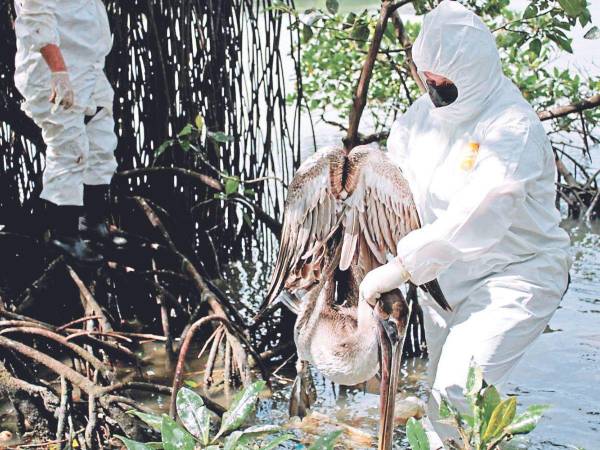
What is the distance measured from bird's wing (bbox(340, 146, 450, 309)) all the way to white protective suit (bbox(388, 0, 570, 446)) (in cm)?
10

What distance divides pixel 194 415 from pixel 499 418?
611mm

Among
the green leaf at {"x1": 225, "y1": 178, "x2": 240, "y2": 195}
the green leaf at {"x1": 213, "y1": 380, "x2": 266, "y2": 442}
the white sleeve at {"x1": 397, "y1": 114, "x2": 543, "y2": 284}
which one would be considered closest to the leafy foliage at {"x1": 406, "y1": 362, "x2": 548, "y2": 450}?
the green leaf at {"x1": 213, "y1": 380, "x2": 266, "y2": 442}

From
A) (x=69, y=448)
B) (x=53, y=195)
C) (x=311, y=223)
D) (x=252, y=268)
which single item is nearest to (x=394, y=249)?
(x=311, y=223)

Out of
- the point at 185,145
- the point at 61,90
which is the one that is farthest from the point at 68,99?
the point at 185,145

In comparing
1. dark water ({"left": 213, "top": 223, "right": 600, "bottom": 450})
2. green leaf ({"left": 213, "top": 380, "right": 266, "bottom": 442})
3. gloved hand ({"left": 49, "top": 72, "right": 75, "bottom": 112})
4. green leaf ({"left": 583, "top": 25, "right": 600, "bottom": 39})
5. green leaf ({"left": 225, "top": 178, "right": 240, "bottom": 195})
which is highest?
green leaf ({"left": 583, "top": 25, "right": 600, "bottom": 39})

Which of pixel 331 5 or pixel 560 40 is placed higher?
pixel 331 5

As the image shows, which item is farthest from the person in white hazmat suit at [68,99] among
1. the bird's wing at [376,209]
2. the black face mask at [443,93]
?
the black face mask at [443,93]

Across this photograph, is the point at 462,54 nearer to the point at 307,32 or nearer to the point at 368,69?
the point at 368,69

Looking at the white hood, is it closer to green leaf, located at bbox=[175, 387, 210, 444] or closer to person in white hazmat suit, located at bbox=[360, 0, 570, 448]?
person in white hazmat suit, located at bbox=[360, 0, 570, 448]

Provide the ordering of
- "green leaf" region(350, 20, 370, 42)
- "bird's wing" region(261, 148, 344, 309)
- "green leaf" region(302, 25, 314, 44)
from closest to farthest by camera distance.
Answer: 1. "bird's wing" region(261, 148, 344, 309)
2. "green leaf" region(350, 20, 370, 42)
3. "green leaf" region(302, 25, 314, 44)

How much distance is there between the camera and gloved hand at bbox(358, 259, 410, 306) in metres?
3.11

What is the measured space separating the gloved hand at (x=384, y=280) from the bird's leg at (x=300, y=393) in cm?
81

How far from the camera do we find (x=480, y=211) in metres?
3.06

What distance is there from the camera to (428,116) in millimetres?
3580
